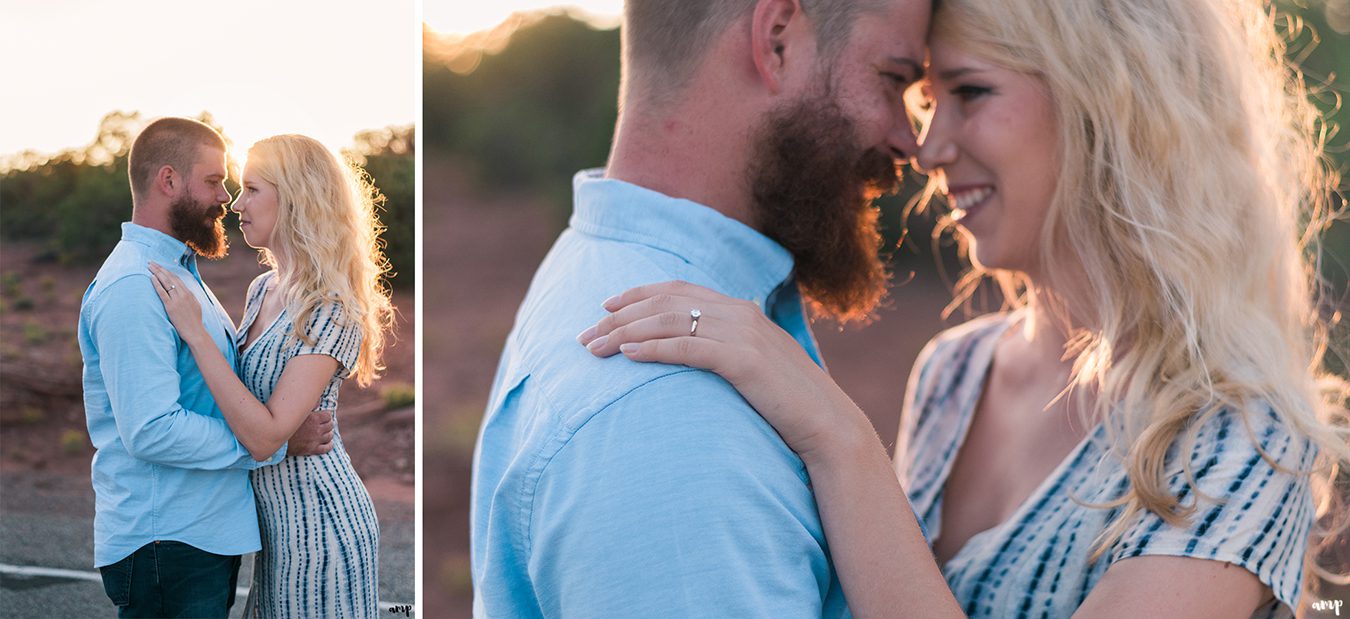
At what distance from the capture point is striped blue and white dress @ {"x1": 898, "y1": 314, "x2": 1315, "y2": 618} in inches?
68.4

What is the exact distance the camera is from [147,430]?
162cm

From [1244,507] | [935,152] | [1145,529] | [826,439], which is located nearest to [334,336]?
[826,439]

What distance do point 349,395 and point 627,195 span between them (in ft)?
1.86

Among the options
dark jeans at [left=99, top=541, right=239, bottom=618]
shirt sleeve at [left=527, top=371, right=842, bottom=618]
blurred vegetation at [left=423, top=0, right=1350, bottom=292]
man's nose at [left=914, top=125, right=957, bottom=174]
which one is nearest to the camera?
shirt sleeve at [left=527, top=371, right=842, bottom=618]

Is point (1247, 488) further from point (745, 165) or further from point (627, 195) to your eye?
point (627, 195)

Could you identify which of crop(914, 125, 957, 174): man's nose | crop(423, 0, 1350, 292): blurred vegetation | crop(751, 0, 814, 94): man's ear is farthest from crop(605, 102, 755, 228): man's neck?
crop(423, 0, 1350, 292): blurred vegetation

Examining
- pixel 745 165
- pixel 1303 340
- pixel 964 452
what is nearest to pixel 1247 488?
pixel 1303 340

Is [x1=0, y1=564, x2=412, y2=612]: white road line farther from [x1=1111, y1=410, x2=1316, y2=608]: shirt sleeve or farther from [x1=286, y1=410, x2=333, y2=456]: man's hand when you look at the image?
[x1=1111, y1=410, x2=1316, y2=608]: shirt sleeve

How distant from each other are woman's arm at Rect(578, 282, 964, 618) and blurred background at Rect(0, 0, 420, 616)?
576 millimetres

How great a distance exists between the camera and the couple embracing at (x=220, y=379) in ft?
5.33

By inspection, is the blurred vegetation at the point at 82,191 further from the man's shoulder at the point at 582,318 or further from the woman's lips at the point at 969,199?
the woman's lips at the point at 969,199

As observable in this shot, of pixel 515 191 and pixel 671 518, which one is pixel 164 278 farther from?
pixel 515 191

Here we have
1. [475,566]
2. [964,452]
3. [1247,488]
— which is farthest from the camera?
[964,452]

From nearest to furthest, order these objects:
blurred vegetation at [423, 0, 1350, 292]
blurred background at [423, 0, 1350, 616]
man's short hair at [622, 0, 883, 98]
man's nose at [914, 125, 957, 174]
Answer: man's short hair at [622, 0, 883, 98]
man's nose at [914, 125, 957, 174]
blurred background at [423, 0, 1350, 616]
blurred vegetation at [423, 0, 1350, 292]
